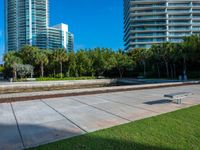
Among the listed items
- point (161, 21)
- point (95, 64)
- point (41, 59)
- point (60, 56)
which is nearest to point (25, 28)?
point (41, 59)

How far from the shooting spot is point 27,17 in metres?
91.5

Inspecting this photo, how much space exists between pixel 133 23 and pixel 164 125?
87.9 meters

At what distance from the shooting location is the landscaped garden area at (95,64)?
4269cm

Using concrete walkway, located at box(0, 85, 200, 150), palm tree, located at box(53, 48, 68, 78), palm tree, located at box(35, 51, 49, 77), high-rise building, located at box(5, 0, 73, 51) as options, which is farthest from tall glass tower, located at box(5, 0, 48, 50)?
concrete walkway, located at box(0, 85, 200, 150)

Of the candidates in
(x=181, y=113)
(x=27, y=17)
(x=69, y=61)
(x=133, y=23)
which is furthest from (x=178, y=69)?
(x=27, y=17)

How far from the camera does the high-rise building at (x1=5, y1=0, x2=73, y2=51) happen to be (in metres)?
91.2

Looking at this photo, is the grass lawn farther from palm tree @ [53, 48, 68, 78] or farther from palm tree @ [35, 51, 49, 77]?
palm tree @ [35, 51, 49, 77]

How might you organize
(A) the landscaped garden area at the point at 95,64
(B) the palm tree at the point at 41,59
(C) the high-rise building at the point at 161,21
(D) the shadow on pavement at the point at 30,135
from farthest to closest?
(C) the high-rise building at the point at 161,21, (B) the palm tree at the point at 41,59, (A) the landscaped garden area at the point at 95,64, (D) the shadow on pavement at the point at 30,135

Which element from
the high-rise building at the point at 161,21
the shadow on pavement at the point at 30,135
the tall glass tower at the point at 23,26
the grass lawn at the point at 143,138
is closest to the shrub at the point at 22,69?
the shadow on pavement at the point at 30,135

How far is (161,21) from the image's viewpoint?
3487 inches

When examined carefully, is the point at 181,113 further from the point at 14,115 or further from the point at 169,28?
the point at 169,28

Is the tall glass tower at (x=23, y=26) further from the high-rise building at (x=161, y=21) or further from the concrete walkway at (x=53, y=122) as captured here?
the concrete walkway at (x=53, y=122)

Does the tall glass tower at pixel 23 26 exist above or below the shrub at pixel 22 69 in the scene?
above

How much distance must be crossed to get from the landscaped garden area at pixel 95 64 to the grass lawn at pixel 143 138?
3672 cm
